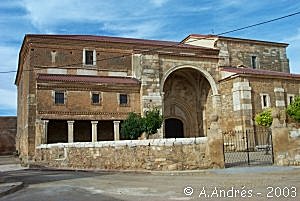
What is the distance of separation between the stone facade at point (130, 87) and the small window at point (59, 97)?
7cm

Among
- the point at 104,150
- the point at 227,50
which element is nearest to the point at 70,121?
the point at 104,150

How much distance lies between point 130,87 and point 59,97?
5331 mm

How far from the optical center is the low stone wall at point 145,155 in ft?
45.7

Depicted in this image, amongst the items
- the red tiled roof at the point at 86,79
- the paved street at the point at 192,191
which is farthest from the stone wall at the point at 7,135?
the paved street at the point at 192,191

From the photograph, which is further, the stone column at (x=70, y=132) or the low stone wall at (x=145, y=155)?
the stone column at (x=70, y=132)

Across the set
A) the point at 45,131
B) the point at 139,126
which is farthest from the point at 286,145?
the point at 45,131

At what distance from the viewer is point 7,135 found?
41.9 meters

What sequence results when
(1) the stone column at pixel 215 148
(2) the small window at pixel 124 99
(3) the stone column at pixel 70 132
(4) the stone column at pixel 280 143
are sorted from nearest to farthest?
1. (1) the stone column at pixel 215 148
2. (4) the stone column at pixel 280 143
3. (3) the stone column at pixel 70 132
4. (2) the small window at pixel 124 99

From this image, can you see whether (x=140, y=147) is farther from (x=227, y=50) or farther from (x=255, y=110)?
(x=227, y=50)

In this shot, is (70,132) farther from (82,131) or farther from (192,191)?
(192,191)

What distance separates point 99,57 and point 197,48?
28.3ft

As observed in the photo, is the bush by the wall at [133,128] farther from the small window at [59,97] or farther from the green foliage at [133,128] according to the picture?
the small window at [59,97]

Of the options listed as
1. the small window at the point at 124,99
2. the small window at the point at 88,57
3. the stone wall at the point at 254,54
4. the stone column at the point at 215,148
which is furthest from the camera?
the stone wall at the point at 254,54

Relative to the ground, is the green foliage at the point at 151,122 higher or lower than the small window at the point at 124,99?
lower
